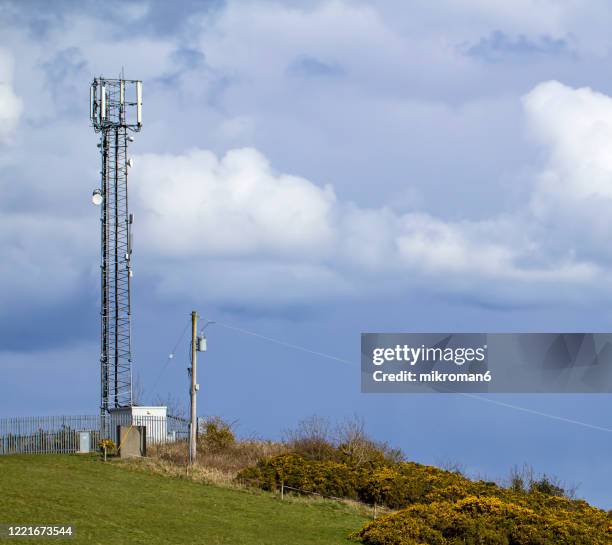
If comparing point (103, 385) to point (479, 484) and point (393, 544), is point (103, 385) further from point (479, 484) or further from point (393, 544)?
point (393, 544)

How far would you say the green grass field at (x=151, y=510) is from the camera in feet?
83.6

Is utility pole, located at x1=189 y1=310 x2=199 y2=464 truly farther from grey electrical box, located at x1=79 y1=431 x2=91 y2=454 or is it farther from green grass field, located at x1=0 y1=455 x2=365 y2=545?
grey electrical box, located at x1=79 y1=431 x2=91 y2=454

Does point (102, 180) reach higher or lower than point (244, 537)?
higher

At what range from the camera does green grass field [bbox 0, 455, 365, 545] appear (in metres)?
25.5

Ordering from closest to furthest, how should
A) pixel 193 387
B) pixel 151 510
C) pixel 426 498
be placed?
pixel 151 510
pixel 426 498
pixel 193 387

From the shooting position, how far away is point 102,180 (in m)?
47.8

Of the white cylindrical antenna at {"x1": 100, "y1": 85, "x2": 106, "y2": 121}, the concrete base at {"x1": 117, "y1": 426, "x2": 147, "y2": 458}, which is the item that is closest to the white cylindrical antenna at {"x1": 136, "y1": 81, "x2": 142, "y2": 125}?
the white cylindrical antenna at {"x1": 100, "y1": 85, "x2": 106, "y2": 121}

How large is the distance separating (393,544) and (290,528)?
11.0 feet

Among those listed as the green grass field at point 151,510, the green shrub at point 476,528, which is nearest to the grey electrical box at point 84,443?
the green grass field at point 151,510

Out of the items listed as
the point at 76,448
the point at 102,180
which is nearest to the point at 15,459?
the point at 76,448

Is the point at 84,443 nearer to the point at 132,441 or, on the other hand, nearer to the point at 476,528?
the point at 132,441

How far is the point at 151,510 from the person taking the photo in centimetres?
2936

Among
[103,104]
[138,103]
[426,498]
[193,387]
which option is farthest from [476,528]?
[103,104]

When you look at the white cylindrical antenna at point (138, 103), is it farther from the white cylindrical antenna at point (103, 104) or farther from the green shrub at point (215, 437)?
the green shrub at point (215, 437)
